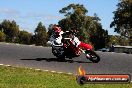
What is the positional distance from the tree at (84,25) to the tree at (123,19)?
7868mm

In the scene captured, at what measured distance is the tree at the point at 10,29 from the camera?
404 ft

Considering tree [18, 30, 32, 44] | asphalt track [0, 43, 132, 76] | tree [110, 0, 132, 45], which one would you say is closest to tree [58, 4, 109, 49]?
tree [110, 0, 132, 45]

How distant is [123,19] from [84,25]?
1192 centimetres

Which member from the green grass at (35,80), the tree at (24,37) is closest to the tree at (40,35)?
the tree at (24,37)

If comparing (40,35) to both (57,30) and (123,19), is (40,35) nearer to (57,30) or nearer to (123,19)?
(123,19)

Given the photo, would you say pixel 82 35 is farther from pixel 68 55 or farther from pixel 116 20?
pixel 68 55

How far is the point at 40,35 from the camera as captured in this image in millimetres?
107625

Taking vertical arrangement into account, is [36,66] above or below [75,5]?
below

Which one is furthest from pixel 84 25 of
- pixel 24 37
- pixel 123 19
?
pixel 24 37

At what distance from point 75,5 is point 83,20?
738cm

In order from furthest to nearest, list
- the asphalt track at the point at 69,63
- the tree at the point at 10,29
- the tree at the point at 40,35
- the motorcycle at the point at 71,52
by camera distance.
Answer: the tree at the point at 10,29 < the tree at the point at 40,35 < the motorcycle at the point at 71,52 < the asphalt track at the point at 69,63

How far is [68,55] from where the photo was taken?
18406mm

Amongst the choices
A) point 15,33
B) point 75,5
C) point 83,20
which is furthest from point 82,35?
point 15,33

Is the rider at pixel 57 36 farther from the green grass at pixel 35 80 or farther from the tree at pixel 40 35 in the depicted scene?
the tree at pixel 40 35
